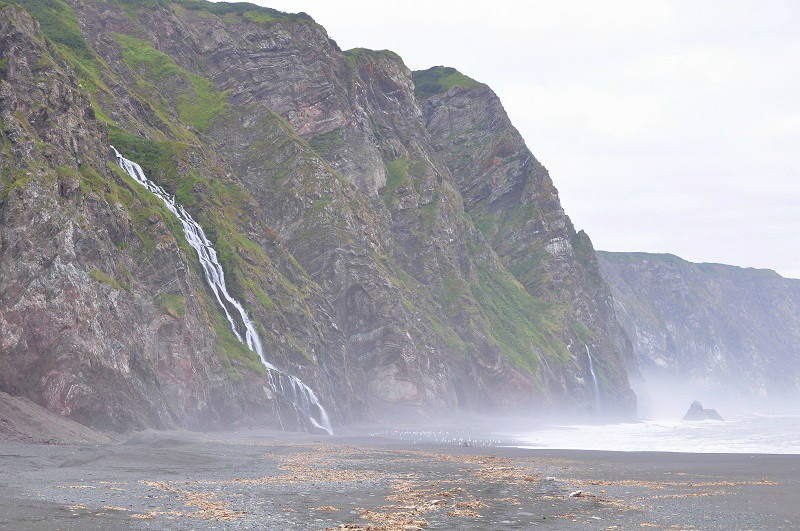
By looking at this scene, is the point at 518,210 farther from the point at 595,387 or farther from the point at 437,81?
the point at 437,81

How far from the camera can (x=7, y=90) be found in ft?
152

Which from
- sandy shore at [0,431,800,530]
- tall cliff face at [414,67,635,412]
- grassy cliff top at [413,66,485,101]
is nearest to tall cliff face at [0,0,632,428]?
tall cliff face at [414,67,635,412]

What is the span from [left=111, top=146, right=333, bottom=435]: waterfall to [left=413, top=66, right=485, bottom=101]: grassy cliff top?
111859mm

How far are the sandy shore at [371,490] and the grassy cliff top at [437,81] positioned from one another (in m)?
143

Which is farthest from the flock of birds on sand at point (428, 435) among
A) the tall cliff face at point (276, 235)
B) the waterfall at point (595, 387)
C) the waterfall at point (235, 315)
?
the waterfall at point (595, 387)

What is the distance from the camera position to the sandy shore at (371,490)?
17062mm

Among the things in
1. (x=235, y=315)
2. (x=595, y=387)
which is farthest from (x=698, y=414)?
(x=235, y=315)

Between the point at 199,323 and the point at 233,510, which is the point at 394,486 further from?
the point at 199,323

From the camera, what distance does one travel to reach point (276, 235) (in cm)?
8131

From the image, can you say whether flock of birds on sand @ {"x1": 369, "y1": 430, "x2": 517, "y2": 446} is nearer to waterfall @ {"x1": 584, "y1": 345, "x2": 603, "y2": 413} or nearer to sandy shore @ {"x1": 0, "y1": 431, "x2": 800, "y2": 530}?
sandy shore @ {"x1": 0, "y1": 431, "x2": 800, "y2": 530}

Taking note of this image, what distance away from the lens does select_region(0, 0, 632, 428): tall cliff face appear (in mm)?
46050

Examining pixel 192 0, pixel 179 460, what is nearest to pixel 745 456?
pixel 179 460

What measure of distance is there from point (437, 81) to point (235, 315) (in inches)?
4981

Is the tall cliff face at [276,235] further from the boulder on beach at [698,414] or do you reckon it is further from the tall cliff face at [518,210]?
the boulder on beach at [698,414]
